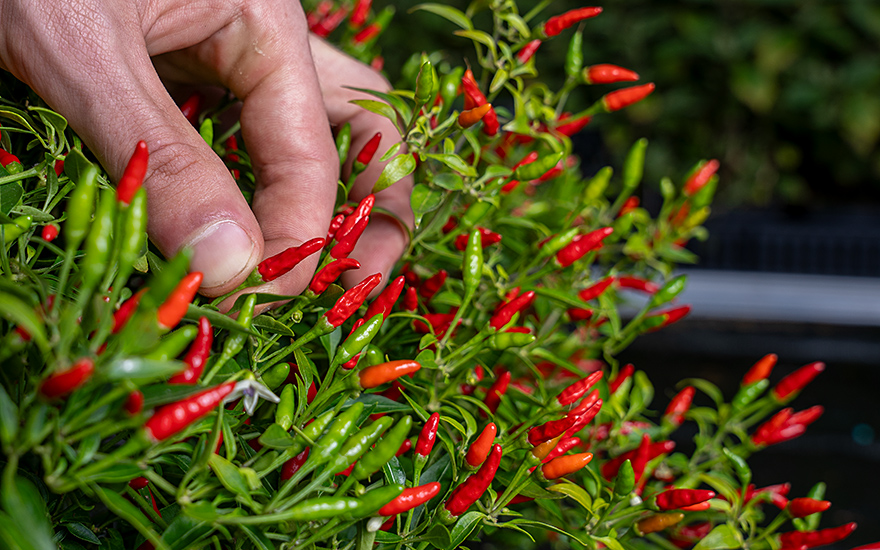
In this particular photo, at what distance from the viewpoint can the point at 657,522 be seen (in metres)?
0.51

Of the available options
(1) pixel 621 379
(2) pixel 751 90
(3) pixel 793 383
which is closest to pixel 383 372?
(1) pixel 621 379

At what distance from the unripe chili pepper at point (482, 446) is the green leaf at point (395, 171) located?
18 centimetres

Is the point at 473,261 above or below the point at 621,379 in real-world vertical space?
above

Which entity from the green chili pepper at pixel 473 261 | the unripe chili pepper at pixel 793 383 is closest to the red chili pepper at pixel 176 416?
the green chili pepper at pixel 473 261

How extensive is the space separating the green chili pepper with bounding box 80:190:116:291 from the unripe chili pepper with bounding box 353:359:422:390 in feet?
0.54

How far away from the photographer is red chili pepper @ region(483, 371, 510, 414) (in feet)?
1.66

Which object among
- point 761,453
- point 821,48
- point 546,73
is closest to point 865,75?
point 821,48

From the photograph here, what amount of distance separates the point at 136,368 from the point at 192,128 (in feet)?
0.81

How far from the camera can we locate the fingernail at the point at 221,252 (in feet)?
1.36

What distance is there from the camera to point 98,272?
0.93 ft

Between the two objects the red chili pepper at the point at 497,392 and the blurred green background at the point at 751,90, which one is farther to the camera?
the blurred green background at the point at 751,90

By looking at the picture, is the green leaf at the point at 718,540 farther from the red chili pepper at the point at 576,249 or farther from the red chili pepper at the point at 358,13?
the red chili pepper at the point at 358,13

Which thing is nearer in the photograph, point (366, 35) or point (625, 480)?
point (625, 480)

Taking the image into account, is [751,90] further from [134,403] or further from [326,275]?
[134,403]
